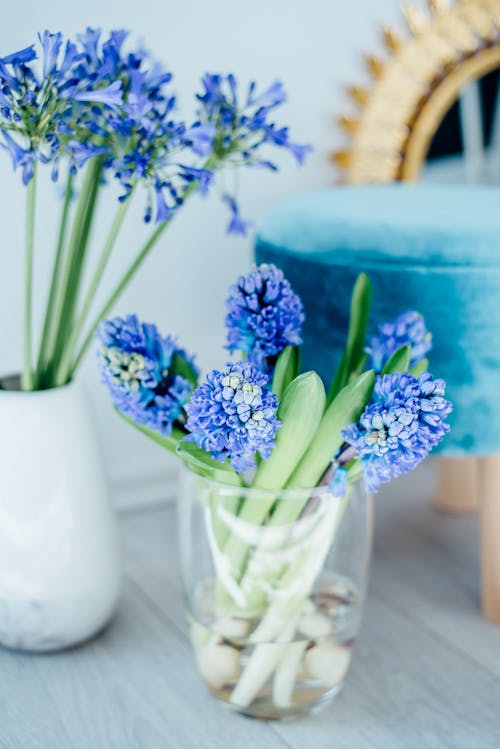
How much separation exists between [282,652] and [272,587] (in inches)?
2.4

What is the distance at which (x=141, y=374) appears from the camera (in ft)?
2.58

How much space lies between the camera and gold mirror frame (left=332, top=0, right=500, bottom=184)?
135cm

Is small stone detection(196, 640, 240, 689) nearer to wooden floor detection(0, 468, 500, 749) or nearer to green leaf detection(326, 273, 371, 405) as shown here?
wooden floor detection(0, 468, 500, 749)

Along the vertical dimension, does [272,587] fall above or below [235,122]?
below

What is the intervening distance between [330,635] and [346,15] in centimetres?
87

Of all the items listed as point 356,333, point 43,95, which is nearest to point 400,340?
point 356,333

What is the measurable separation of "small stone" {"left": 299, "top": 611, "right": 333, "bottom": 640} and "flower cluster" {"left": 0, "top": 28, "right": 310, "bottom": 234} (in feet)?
1.21

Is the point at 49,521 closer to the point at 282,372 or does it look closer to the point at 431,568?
the point at 282,372

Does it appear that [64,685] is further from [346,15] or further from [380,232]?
[346,15]

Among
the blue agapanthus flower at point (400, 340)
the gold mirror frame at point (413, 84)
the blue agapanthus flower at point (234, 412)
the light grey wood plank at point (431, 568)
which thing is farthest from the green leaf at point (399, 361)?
the gold mirror frame at point (413, 84)

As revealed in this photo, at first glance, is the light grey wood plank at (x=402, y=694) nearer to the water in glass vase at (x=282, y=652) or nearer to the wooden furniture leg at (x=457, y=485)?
the water in glass vase at (x=282, y=652)

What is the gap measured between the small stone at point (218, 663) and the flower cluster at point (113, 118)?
1.25 ft

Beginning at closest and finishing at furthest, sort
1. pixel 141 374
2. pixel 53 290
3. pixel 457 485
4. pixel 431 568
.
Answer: pixel 141 374, pixel 53 290, pixel 431 568, pixel 457 485

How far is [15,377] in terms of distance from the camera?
942 mm
